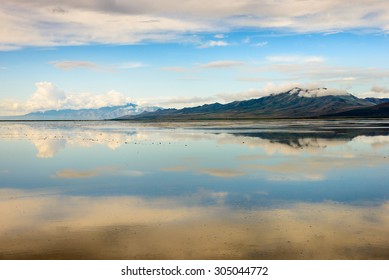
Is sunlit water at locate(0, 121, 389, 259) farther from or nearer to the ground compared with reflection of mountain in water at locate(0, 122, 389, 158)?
nearer to the ground

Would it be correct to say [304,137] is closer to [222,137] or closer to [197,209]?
[222,137]

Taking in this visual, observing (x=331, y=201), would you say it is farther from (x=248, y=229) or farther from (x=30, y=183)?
(x=30, y=183)

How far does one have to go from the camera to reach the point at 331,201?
54.6ft

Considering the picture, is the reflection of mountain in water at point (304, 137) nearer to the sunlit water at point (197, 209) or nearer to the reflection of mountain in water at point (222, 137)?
the reflection of mountain in water at point (222, 137)

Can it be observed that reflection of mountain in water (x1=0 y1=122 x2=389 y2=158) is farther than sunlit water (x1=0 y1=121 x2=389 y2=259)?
Yes

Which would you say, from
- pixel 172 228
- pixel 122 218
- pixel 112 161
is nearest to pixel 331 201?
pixel 172 228

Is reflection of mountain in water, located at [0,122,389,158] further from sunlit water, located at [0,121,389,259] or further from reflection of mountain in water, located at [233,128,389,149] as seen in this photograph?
sunlit water, located at [0,121,389,259]

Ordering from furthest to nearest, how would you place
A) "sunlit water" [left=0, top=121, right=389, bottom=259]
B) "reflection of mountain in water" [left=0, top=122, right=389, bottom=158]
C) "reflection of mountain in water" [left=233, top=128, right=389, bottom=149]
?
"reflection of mountain in water" [left=233, top=128, right=389, bottom=149]
"reflection of mountain in water" [left=0, top=122, right=389, bottom=158]
"sunlit water" [left=0, top=121, right=389, bottom=259]

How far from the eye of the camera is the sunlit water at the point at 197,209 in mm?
11453

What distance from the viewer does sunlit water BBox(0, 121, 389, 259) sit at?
451 inches

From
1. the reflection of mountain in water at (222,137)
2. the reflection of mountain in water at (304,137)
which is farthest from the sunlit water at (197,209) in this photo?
the reflection of mountain in water at (304,137)

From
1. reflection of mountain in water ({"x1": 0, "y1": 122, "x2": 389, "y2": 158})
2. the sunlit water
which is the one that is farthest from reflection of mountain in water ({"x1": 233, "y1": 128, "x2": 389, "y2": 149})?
the sunlit water

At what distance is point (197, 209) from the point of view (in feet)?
51.0

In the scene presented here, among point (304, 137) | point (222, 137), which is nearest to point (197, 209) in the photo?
point (222, 137)
